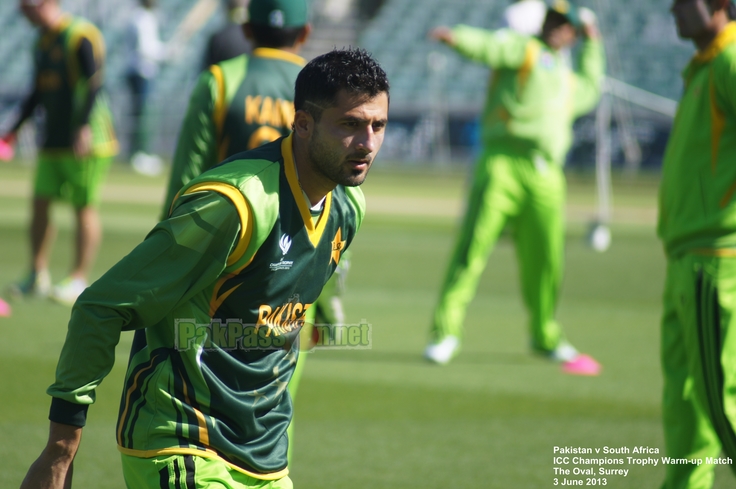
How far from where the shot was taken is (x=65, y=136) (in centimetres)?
936

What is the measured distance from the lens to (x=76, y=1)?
99.8 feet

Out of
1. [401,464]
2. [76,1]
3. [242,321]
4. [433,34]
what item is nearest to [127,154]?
[76,1]

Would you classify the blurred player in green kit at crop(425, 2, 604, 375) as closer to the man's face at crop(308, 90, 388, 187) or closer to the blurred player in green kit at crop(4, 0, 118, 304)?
the blurred player in green kit at crop(4, 0, 118, 304)

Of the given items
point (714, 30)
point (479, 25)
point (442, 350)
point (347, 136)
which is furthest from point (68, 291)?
point (479, 25)

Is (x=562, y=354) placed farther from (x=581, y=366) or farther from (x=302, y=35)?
(x=302, y=35)

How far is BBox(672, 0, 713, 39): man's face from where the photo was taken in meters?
4.49

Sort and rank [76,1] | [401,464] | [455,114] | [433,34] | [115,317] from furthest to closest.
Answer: [76,1] → [455,114] → [433,34] → [401,464] → [115,317]

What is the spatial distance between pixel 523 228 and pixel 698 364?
3.47m

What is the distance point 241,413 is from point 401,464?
8.23ft

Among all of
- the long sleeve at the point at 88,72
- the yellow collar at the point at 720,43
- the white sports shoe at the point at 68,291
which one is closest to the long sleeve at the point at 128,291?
the yellow collar at the point at 720,43

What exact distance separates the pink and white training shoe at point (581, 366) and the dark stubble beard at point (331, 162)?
487cm

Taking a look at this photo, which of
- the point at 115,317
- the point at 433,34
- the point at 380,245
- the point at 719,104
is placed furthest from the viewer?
the point at 380,245

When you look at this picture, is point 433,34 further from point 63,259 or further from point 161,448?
point 63,259

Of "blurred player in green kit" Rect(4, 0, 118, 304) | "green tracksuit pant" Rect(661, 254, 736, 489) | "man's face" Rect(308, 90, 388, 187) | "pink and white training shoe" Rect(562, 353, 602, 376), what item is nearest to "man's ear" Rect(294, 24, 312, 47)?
"green tracksuit pant" Rect(661, 254, 736, 489)
